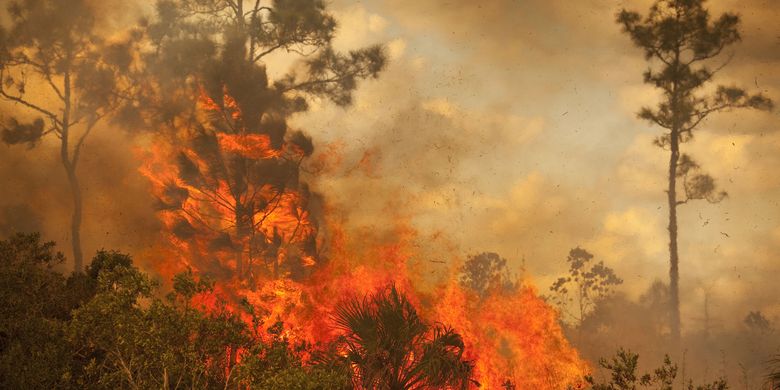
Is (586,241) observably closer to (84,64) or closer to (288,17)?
(288,17)

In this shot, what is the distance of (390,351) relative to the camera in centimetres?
1711

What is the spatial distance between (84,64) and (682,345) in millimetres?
35975

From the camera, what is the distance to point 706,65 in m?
42.4

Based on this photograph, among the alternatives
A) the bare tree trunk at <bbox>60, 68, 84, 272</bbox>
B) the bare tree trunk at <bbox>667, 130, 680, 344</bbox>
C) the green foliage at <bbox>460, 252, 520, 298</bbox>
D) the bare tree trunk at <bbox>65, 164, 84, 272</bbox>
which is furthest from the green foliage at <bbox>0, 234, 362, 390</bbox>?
the green foliage at <bbox>460, 252, 520, 298</bbox>

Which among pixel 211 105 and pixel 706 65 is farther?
pixel 706 65

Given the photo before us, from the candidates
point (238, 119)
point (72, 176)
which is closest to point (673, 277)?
point (238, 119)

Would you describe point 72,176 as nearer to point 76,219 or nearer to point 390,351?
point 76,219

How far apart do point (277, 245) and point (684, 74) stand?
2417 centimetres

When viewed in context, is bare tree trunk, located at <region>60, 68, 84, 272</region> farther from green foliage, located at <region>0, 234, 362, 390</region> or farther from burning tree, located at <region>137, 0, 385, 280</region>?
green foliage, located at <region>0, 234, 362, 390</region>

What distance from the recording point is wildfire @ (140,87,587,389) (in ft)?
112

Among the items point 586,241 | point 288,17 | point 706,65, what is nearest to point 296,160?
point 288,17

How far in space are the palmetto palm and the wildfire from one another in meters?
16.2

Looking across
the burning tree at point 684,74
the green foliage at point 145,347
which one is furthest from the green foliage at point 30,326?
the burning tree at point 684,74

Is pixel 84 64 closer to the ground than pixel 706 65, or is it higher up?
closer to the ground
